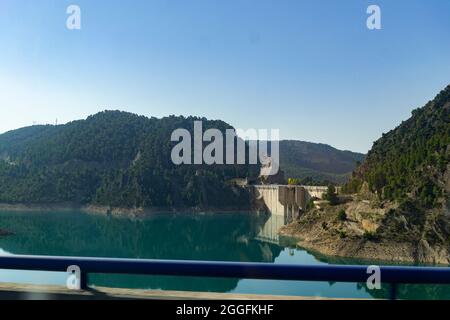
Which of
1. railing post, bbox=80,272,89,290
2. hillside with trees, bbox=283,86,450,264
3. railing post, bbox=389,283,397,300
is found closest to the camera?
railing post, bbox=389,283,397,300

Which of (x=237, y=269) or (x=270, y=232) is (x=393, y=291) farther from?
(x=270, y=232)

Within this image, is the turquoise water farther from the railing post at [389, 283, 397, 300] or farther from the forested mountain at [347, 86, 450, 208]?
the railing post at [389, 283, 397, 300]

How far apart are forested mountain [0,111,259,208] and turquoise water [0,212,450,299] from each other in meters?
5.05

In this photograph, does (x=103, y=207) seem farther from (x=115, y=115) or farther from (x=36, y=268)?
(x=36, y=268)

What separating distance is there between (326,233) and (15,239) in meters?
31.0

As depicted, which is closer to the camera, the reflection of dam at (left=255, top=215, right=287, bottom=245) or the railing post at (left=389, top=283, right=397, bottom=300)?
the railing post at (left=389, top=283, right=397, bottom=300)

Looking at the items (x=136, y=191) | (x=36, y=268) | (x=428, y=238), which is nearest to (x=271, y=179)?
(x=136, y=191)

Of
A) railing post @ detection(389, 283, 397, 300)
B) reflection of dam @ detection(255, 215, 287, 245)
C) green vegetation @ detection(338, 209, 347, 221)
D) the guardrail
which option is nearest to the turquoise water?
reflection of dam @ detection(255, 215, 287, 245)

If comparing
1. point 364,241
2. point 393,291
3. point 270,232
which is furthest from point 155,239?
point 393,291

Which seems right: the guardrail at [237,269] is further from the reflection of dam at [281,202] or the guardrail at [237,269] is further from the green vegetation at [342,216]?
the reflection of dam at [281,202]

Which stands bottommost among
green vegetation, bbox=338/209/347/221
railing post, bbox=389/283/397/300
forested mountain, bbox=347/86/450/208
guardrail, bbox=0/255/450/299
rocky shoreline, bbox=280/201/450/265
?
rocky shoreline, bbox=280/201/450/265

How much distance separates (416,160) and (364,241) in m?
8.69

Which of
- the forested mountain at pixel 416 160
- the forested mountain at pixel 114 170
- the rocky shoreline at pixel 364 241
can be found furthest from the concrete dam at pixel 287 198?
the rocky shoreline at pixel 364 241

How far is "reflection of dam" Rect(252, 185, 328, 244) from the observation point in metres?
59.7
